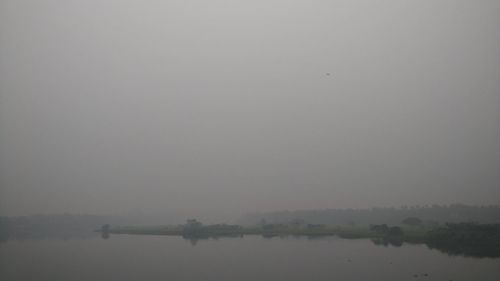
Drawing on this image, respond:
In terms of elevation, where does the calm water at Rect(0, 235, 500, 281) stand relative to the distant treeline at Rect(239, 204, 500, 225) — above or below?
below

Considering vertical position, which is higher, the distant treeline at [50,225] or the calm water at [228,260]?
the distant treeline at [50,225]

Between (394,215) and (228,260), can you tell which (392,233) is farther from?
(228,260)

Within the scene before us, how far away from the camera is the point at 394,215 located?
1.33 metres

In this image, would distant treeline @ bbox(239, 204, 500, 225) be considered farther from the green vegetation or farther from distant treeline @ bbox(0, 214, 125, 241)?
distant treeline @ bbox(0, 214, 125, 241)

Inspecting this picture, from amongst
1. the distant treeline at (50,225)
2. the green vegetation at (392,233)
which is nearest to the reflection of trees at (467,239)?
the green vegetation at (392,233)

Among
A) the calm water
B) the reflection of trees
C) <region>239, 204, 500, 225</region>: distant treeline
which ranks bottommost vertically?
the calm water

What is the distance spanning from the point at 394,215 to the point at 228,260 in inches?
23.3

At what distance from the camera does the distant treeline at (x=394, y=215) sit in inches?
52.0

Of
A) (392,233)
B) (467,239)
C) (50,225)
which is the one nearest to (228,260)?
(392,233)

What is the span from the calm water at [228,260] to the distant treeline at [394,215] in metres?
0.07

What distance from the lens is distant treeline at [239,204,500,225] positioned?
4.33ft

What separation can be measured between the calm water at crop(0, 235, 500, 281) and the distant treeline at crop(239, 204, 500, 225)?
0.07 meters

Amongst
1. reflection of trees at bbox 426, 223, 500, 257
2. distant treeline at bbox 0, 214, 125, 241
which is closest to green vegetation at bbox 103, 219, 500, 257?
reflection of trees at bbox 426, 223, 500, 257

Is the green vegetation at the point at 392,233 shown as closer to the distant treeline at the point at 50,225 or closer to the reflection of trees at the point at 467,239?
the reflection of trees at the point at 467,239
